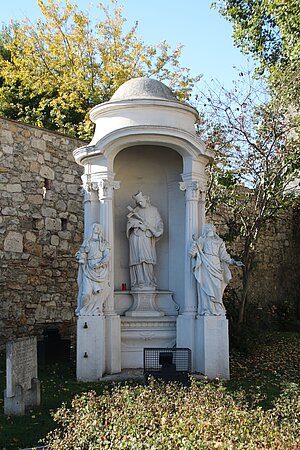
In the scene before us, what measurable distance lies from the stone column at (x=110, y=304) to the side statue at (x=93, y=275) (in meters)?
0.24

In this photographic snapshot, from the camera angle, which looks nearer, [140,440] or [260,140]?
[140,440]

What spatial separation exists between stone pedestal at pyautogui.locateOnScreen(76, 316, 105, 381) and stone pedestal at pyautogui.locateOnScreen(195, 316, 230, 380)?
4.85 feet

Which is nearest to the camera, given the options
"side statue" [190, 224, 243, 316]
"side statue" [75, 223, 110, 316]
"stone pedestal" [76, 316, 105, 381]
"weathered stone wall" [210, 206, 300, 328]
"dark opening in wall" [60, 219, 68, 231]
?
"stone pedestal" [76, 316, 105, 381]

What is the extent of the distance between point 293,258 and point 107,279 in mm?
11399

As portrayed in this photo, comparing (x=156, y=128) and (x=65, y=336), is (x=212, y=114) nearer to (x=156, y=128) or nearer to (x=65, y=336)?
(x=156, y=128)

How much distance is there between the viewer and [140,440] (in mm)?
4766

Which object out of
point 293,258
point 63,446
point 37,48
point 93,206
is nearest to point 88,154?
point 93,206

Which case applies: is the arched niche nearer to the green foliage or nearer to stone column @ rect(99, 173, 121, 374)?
stone column @ rect(99, 173, 121, 374)

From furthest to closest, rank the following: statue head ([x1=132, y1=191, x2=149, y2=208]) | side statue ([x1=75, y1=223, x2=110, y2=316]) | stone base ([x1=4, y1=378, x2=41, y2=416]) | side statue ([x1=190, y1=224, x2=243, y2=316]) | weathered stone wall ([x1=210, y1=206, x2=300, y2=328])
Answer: weathered stone wall ([x1=210, y1=206, x2=300, y2=328]), statue head ([x1=132, y1=191, x2=149, y2=208]), side statue ([x1=190, y1=224, x2=243, y2=316]), side statue ([x1=75, y1=223, x2=110, y2=316]), stone base ([x1=4, y1=378, x2=41, y2=416])

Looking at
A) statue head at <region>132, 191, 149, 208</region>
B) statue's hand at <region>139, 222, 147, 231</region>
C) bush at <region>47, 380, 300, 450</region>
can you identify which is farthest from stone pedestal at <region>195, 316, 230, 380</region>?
bush at <region>47, 380, 300, 450</region>

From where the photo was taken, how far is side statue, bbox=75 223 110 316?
9.30 meters

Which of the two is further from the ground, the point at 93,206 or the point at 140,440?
the point at 93,206

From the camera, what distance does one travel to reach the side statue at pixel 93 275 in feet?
30.5

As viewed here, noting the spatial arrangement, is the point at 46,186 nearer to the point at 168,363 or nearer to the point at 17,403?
the point at 168,363
